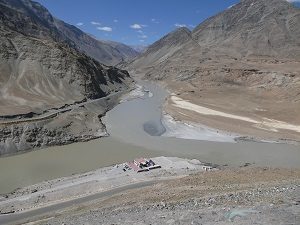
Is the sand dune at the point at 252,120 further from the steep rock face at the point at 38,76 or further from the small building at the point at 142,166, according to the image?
the small building at the point at 142,166

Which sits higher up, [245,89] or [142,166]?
[245,89]

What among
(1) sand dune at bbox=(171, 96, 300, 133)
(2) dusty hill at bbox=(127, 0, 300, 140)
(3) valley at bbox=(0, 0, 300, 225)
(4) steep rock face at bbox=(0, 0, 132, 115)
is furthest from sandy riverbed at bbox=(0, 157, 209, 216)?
(4) steep rock face at bbox=(0, 0, 132, 115)

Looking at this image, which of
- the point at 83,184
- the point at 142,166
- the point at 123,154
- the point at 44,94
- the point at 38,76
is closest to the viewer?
the point at 83,184

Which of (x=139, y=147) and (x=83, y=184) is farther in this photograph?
(x=139, y=147)

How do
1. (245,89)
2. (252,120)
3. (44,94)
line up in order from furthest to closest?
1. (245,89)
2. (44,94)
3. (252,120)

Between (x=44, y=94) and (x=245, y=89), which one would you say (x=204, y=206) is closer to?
(x=44, y=94)

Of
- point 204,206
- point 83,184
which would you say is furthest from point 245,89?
point 204,206

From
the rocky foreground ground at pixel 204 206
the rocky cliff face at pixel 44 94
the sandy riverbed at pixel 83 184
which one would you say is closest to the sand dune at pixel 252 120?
the rocky cliff face at pixel 44 94
